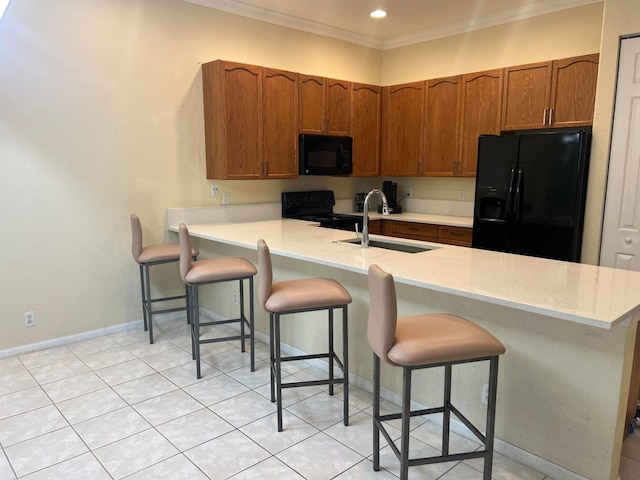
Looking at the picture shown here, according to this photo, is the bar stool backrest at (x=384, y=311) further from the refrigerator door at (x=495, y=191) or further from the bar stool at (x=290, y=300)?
the refrigerator door at (x=495, y=191)

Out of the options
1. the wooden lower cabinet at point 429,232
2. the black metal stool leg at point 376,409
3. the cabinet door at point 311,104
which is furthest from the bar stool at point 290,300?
the cabinet door at point 311,104

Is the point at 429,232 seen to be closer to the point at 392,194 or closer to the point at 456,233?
the point at 456,233

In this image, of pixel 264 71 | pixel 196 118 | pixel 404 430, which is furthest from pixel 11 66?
pixel 404 430

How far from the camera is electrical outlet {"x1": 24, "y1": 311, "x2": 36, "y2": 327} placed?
11.1 feet

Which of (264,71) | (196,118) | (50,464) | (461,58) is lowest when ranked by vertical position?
(50,464)

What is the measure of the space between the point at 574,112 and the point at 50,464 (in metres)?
4.31

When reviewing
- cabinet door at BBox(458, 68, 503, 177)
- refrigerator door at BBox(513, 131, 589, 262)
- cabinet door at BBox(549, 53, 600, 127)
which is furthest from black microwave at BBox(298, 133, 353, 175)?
cabinet door at BBox(549, 53, 600, 127)

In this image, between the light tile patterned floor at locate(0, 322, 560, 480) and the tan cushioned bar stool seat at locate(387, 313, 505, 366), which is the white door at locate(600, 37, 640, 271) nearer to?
the light tile patterned floor at locate(0, 322, 560, 480)

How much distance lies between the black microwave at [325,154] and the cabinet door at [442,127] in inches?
33.4

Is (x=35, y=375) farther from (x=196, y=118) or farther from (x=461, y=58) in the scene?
(x=461, y=58)

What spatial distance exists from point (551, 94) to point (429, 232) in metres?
1.62

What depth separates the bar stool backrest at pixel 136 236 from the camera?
3.56 metres

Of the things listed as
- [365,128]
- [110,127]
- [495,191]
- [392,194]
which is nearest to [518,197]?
[495,191]

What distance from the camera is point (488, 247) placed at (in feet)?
13.0
